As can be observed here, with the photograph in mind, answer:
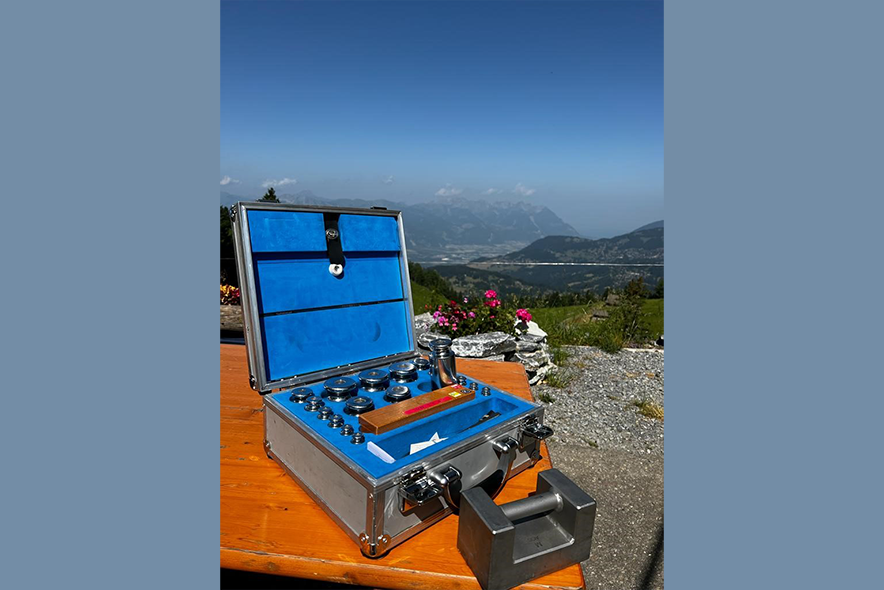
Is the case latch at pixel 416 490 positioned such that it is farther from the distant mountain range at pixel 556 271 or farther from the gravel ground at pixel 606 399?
the distant mountain range at pixel 556 271

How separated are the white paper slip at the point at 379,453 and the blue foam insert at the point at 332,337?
628 mm

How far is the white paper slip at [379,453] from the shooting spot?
1.30 meters

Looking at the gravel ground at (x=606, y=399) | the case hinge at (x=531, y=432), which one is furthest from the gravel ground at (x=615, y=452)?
the case hinge at (x=531, y=432)

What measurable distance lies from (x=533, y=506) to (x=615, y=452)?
2.92m

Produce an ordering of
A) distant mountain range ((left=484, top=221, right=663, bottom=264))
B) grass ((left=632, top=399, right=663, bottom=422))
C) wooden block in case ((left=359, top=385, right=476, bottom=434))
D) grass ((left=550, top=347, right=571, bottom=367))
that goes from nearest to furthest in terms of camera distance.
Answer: wooden block in case ((left=359, top=385, right=476, bottom=434)) → grass ((left=632, top=399, right=663, bottom=422)) → grass ((left=550, top=347, right=571, bottom=367)) → distant mountain range ((left=484, top=221, right=663, bottom=264))

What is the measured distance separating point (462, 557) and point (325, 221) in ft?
4.63

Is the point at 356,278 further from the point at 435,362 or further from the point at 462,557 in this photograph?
the point at 462,557

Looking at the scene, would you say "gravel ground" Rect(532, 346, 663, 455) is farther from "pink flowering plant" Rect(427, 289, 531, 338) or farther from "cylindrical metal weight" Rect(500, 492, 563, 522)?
"cylindrical metal weight" Rect(500, 492, 563, 522)

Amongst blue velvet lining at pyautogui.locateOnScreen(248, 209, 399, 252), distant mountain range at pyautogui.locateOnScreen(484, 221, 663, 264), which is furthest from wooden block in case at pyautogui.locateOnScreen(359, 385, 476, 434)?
distant mountain range at pyautogui.locateOnScreen(484, 221, 663, 264)

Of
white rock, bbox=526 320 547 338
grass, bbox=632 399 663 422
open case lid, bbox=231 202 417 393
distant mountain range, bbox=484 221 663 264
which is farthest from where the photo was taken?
distant mountain range, bbox=484 221 663 264

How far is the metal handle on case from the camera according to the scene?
4.23 ft

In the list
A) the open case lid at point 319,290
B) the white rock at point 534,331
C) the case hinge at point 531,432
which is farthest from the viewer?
the white rock at point 534,331

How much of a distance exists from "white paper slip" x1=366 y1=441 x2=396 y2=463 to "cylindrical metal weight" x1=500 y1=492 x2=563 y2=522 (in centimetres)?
34

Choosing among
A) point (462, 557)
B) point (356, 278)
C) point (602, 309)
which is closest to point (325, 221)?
point (356, 278)
